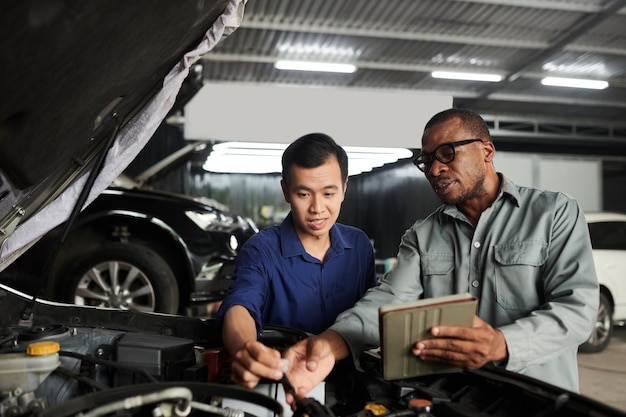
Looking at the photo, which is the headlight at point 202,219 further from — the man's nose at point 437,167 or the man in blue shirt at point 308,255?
the man's nose at point 437,167

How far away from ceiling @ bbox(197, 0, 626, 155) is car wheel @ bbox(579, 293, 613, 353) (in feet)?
10.9

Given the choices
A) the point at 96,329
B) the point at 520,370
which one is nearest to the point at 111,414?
the point at 96,329

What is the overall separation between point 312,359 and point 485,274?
649mm

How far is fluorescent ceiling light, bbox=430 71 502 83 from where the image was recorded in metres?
8.50

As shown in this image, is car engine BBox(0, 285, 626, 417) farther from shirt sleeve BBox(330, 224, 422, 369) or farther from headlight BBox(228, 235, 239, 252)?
headlight BBox(228, 235, 239, 252)

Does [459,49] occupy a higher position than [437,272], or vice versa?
[459,49]

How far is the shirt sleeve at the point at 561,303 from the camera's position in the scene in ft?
4.39

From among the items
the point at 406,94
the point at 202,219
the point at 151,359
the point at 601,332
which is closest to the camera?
the point at 151,359

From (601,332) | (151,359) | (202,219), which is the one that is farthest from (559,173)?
(151,359)

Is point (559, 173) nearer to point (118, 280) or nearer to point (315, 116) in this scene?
point (315, 116)

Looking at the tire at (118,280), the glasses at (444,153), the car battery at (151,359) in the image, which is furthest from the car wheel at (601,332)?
the car battery at (151,359)

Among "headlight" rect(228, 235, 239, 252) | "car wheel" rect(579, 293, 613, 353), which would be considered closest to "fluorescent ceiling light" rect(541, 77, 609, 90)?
"car wheel" rect(579, 293, 613, 353)

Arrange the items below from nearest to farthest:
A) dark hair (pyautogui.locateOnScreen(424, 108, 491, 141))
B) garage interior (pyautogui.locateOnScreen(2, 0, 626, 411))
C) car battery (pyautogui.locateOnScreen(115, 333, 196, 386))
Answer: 1. car battery (pyautogui.locateOnScreen(115, 333, 196, 386))
2. dark hair (pyautogui.locateOnScreen(424, 108, 491, 141))
3. garage interior (pyautogui.locateOnScreen(2, 0, 626, 411))

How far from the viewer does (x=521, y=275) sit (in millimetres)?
1550
